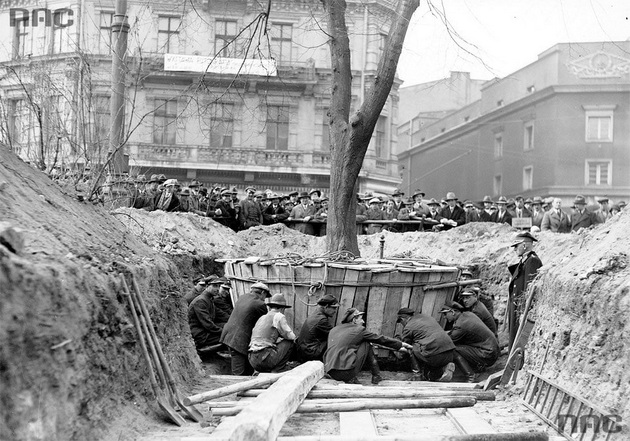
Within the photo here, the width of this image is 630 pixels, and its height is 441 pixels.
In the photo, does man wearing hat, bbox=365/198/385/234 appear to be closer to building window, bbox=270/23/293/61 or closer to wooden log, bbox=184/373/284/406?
wooden log, bbox=184/373/284/406

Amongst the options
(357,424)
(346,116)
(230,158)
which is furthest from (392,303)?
(230,158)

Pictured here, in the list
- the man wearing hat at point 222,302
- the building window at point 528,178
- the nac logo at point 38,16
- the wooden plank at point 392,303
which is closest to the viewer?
the wooden plank at point 392,303

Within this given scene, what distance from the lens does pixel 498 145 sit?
41.9m

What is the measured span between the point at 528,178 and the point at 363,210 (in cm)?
2016

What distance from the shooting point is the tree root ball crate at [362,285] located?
1216cm

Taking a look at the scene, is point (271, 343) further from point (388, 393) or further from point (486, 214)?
point (486, 214)

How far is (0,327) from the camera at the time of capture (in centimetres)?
483

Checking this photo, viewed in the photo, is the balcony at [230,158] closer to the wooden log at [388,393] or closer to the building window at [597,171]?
the building window at [597,171]

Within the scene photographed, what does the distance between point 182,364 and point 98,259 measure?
7.14 ft

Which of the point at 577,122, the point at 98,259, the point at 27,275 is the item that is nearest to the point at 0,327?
the point at 27,275

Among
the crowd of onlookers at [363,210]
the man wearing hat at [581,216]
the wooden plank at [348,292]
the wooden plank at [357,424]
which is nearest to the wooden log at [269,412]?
the wooden plank at [357,424]

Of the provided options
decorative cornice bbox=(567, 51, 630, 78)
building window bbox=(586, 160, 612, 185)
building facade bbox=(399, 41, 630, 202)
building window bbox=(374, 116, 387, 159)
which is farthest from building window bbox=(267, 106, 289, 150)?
building window bbox=(586, 160, 612, 185)

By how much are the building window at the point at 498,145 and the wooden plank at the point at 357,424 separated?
35603 mm

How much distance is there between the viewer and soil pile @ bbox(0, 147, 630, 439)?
5.07 meters
